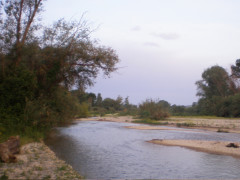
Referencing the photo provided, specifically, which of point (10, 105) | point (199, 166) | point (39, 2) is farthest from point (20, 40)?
point (199, 166)

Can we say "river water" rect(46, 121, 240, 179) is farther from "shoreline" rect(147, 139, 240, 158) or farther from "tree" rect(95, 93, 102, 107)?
A: "tree" rect(95, 93, 102, 107)

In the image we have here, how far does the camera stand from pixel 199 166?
1400 centimetres

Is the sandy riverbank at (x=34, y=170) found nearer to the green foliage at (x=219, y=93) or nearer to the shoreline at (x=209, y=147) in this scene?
the shoreline at (x=209, y=147)

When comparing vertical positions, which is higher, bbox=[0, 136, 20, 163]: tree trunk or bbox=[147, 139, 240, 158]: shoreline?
bbox=[0, 136, 20, 163]: tree trunk

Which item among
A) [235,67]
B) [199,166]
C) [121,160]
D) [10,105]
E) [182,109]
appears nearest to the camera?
[199,166]

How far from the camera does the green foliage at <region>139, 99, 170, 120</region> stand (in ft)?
176

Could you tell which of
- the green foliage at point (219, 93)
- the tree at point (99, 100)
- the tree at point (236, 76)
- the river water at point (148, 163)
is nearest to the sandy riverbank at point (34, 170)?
the river water at point (148, 163)

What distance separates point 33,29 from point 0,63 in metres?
3.92

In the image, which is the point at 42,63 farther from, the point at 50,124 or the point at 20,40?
the point at 50,124

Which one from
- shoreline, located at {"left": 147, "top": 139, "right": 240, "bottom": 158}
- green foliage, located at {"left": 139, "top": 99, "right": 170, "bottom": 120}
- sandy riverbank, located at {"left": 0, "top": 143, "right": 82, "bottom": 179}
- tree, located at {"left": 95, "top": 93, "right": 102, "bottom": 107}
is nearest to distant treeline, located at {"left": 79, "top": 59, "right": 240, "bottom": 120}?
green foliage, located at {"left": 139, "top": 99, "right": 170, "bottom": 120}

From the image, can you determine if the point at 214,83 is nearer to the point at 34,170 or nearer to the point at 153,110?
the point at 153,110

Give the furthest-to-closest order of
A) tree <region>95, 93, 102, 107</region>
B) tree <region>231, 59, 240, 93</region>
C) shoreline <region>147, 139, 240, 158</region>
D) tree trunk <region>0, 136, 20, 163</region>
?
tree <region>95, 93, 102, 107</region> < tree <region>231, 59, 240, 93</region> < shoreline <region>147, 139, 240, 158</region> < tree trunk <region>0, 136, 20, 163</region>

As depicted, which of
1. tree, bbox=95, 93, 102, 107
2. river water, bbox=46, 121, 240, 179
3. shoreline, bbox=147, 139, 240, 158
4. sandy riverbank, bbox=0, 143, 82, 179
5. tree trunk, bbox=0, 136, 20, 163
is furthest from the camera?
tree, bbox=95, 93, 102, 107

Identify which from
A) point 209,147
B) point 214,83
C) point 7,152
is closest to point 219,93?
point 214,83
